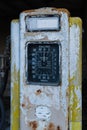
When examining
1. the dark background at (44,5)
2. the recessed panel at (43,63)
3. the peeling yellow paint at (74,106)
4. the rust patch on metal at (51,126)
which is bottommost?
the rust patch on metal at (51,126)

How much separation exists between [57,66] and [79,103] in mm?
264

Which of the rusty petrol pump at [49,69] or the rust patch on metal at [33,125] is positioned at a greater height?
the rusty petrol pump at [49,69]

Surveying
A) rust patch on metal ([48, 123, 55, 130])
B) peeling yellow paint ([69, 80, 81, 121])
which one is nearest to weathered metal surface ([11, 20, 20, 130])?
rust patch on metal ([48, 123, 55, 130])

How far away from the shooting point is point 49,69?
2.47 m

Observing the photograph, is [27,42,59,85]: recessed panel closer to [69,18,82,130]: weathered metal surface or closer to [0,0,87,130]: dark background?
[69,18,82,130]: weathered metal surface

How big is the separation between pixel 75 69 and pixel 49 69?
0.52ft

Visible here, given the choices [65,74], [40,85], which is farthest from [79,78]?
[40,85]

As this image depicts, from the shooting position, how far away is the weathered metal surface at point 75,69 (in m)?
2.44

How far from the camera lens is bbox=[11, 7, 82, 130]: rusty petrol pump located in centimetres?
244

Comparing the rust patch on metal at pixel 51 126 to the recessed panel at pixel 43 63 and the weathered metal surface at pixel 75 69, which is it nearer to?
the weathered metal surface at pixel 75 69

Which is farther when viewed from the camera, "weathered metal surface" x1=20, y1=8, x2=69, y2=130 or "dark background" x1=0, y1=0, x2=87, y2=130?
"dark background" x1=0, y1=0, x2=87, y2=130

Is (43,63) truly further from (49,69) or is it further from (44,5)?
(44,5)

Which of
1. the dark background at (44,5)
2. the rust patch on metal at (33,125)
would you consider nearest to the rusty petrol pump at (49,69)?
the rust patch on metal at (33,125)

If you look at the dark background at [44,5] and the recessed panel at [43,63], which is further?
the dark background at [44,5]
